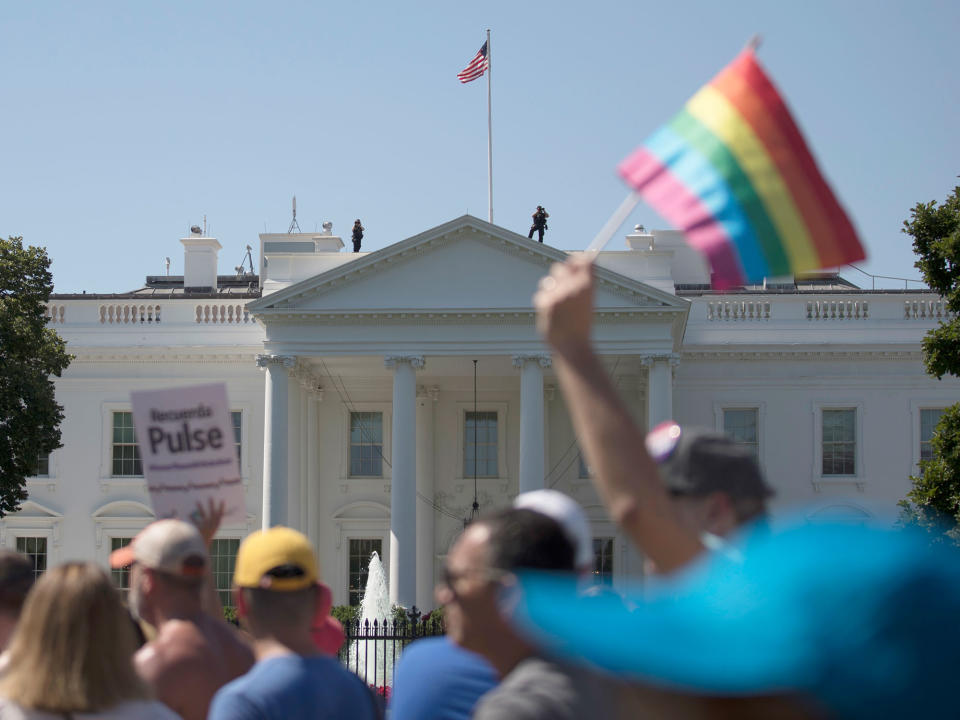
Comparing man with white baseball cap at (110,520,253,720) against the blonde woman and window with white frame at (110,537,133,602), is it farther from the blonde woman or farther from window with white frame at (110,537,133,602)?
window with white frame at (110,537,133,602)

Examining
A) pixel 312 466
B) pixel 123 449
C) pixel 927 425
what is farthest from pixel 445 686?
pixel 927 425

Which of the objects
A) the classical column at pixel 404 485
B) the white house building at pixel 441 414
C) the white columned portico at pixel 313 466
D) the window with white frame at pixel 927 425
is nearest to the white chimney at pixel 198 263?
the white house building at pixel 441 414

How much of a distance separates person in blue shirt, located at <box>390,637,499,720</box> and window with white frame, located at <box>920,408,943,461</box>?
33166 mm

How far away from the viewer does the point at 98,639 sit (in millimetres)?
3398

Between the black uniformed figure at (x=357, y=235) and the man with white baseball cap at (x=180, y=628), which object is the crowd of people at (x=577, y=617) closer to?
the man with white baseball cap at (x=180, y=628)

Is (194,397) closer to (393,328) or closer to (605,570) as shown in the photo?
(393,328)

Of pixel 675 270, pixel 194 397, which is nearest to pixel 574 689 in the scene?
pixel 194 397

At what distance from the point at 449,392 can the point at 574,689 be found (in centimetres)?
3226

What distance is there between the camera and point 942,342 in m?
23.1

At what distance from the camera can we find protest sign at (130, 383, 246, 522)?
521cm

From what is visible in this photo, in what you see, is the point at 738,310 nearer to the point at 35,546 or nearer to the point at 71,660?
the point at 35,546

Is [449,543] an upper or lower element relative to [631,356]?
lower

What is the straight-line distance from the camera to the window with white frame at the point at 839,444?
113 ft

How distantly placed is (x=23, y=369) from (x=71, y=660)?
24554mm
